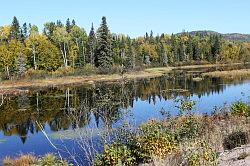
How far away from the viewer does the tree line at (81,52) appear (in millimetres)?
79625

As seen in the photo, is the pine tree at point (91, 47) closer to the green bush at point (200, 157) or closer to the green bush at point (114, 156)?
the green bush at point (114, 156)

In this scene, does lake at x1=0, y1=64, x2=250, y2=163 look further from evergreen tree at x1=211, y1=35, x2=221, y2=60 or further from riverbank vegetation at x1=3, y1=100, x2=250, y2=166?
evergreen tree at x1=211, y1=35, x2=221, y2=60

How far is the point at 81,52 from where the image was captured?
4011 inches

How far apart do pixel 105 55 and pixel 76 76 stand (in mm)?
8600

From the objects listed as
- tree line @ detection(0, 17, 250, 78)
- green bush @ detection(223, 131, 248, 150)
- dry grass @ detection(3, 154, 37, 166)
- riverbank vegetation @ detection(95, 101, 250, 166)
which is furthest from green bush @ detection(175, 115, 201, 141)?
tree line @ detection(0, 17, 250, 78)

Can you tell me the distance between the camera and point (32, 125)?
104 feet

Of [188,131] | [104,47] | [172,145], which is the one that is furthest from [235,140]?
[104,47]

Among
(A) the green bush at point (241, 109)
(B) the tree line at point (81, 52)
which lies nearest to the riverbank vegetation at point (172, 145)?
(A) the green bush at point (241, 109)

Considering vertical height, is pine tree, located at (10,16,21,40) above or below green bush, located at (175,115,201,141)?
above

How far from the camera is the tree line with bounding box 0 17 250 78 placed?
7962 cm

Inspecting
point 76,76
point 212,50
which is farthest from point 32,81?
point 212,50

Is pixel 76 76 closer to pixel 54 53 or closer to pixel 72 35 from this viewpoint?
pixel 54 53

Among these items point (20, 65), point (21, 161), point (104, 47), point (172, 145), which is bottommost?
point (21, 161)

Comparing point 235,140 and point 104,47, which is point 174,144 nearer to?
point 235,140
